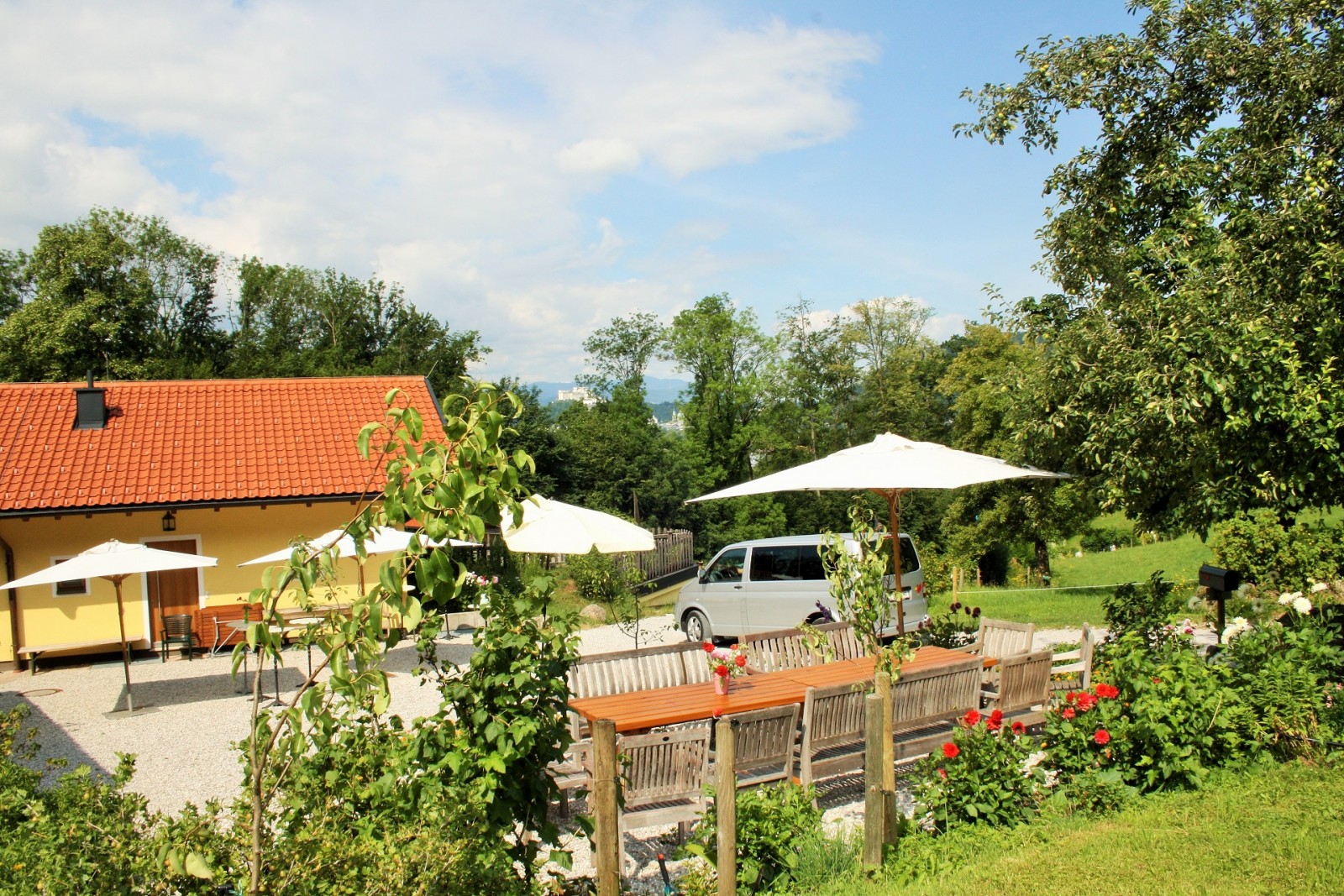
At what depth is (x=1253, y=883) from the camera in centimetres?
429

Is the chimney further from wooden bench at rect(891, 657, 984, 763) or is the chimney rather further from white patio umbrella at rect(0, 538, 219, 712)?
wooden bench at rect(891, 657, 984, 763)

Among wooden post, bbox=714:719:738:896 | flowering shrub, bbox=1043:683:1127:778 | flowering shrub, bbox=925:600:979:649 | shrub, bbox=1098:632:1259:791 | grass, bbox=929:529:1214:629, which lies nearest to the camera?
wooden post, bbox=714:719:738:896

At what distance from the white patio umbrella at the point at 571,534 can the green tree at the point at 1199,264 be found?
179 inches

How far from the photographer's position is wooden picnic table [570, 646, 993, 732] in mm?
6535

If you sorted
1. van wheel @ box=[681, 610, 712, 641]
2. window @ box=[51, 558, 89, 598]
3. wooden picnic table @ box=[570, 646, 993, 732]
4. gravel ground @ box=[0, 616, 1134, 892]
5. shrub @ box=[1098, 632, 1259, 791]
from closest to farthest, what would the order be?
shrub @ box=[1098, 632, 1259, 791], wooden picnic table @ box=[570, 646, 993, 732], gravel ground @ box=[0, 616, 1134, 892], window @ box=[51, 558, 89, 598], van wheel @ box=[681, 610, 712, 641]

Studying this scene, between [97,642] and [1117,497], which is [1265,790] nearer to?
[1117,497]

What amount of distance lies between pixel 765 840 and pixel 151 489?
13.7 meters

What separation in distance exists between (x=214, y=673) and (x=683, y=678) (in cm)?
829

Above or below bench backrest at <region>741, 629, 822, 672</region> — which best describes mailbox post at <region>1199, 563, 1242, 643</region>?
above

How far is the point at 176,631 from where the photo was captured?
14.6 meters

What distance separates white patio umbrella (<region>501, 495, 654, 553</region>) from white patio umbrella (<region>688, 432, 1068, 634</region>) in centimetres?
180

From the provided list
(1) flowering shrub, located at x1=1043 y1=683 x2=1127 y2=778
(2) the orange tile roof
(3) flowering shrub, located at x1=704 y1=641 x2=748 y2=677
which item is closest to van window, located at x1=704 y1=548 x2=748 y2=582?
(2) the orange tile roof

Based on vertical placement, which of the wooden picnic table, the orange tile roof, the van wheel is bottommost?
the van wheel

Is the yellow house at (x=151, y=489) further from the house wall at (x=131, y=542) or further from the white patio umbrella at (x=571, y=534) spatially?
the white patio umbrella at (x=571, y=534)
